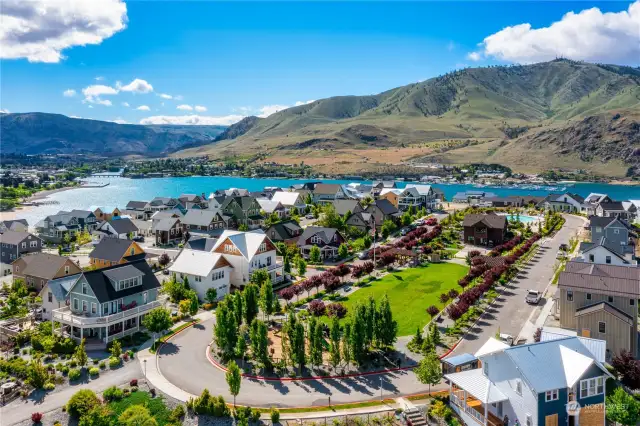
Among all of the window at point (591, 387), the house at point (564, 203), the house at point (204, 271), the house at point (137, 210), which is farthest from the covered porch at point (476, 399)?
the house at point (564, 203)

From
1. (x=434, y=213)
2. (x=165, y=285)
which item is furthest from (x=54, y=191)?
(x=165, y=285)

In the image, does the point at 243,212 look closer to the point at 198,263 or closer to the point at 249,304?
the point at 198,263

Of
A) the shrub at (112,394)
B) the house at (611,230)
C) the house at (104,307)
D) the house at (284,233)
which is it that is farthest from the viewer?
the house at (284,233)

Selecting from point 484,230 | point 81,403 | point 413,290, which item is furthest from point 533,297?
point 81,403

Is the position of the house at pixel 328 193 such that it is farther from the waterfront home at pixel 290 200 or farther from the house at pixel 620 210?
the house at pixel 620 210

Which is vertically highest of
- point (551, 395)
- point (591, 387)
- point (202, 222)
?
point (202, 222)

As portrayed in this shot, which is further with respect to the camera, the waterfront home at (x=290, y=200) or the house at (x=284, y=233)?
the waterfront home at (x=290, y=200)
